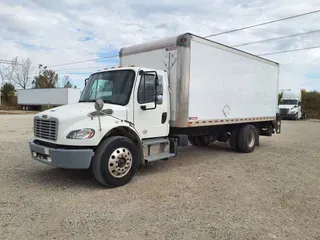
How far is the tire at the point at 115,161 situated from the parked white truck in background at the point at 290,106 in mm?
27770

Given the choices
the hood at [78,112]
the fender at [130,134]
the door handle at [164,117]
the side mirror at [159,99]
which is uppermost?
the side mirror at [159,99]

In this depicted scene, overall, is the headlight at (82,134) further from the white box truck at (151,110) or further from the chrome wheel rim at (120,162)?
the chrome wheel rim at (120,162)

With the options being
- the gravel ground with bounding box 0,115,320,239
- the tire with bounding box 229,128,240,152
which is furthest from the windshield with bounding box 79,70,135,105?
the tire with bounding box 229,128,240,152

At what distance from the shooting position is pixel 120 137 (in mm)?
5535

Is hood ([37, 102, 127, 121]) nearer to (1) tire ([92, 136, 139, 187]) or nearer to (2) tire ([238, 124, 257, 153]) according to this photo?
(1) tire ([92, 136, 139, 187])

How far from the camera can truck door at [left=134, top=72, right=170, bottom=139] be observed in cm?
600

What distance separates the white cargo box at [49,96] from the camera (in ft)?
124

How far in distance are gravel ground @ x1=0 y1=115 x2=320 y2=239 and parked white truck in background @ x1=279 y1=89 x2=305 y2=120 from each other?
2405cm

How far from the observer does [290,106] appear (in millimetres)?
29688

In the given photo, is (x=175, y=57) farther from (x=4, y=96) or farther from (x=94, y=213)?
(x=4, y=96)

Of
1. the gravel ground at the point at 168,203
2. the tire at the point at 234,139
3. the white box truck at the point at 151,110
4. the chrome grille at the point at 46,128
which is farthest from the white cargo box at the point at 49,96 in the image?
the chrome grille at the point at 46,128

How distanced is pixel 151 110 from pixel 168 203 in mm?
2316

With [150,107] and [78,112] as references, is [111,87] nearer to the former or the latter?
[150,107]

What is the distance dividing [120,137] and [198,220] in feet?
7.59
